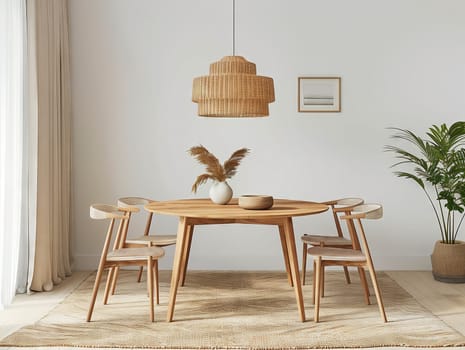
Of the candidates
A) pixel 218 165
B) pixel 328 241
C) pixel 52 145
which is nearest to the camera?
pixel 218 165

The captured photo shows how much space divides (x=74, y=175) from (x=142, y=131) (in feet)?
2.56

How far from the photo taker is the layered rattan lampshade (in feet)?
12.6

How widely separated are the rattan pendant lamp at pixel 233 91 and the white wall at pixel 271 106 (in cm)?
150

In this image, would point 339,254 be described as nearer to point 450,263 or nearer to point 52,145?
point 450,263

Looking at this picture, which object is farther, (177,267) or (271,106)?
(271,106)

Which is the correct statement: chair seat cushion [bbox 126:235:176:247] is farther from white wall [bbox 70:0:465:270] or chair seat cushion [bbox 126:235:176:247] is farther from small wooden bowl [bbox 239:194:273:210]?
white wall [bbox 70:0:465:270]

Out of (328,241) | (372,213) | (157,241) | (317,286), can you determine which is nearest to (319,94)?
(328,241)

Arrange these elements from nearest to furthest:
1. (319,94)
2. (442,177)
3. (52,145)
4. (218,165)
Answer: (218,165)
(52,145)
(442,177)
(319,94)

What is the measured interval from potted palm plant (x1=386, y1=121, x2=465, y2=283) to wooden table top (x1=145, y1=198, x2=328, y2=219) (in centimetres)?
150

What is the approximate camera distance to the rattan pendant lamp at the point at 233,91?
3855mm

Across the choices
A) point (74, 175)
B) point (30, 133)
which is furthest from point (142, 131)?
point (30, 133)

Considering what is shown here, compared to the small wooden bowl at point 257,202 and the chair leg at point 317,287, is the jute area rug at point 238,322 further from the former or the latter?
the small wooden bowl at point 257,202

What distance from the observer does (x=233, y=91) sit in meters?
3.85

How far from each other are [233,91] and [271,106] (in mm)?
1663
